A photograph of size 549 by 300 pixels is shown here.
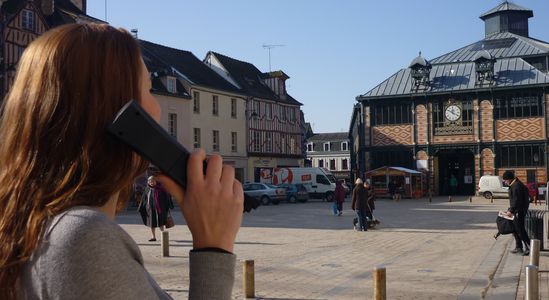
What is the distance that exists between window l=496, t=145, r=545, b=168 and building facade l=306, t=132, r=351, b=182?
1769 inches

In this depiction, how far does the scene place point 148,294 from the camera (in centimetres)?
123

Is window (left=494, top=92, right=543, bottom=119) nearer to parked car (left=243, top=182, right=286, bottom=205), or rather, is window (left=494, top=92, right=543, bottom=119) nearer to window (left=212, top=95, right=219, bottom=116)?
A: parked car (left=243, top=182, right=286, bottom=205)

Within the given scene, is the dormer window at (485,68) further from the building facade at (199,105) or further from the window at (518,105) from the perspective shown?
the building facade at (199,105)

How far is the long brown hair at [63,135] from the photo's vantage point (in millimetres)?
1275

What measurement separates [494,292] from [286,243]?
7327 millimetres

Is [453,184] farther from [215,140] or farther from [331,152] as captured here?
[331,152]

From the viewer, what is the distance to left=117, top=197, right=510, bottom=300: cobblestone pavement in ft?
30.8

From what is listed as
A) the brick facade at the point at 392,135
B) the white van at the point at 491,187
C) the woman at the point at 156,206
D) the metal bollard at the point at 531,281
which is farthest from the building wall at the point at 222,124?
the metal bollard at the point at 531,281

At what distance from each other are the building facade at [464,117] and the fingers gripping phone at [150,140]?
157 feet

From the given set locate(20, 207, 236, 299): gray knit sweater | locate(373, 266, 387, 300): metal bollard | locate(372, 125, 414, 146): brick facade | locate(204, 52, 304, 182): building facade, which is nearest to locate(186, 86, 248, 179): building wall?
Result: locate(204, 52, 304, 182): building facade

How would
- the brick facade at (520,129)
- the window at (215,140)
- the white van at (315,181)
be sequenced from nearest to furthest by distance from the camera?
the white van at (315,181) → the window at (215,140) → the brick facade at (520,129)

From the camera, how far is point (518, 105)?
47031mm

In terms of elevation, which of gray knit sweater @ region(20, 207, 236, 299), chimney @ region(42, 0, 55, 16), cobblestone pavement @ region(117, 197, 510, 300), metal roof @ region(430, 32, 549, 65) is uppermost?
metal roof @ region(430, 32, 549, 65)

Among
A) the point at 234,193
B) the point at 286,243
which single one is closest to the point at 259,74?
the point at 286,243
